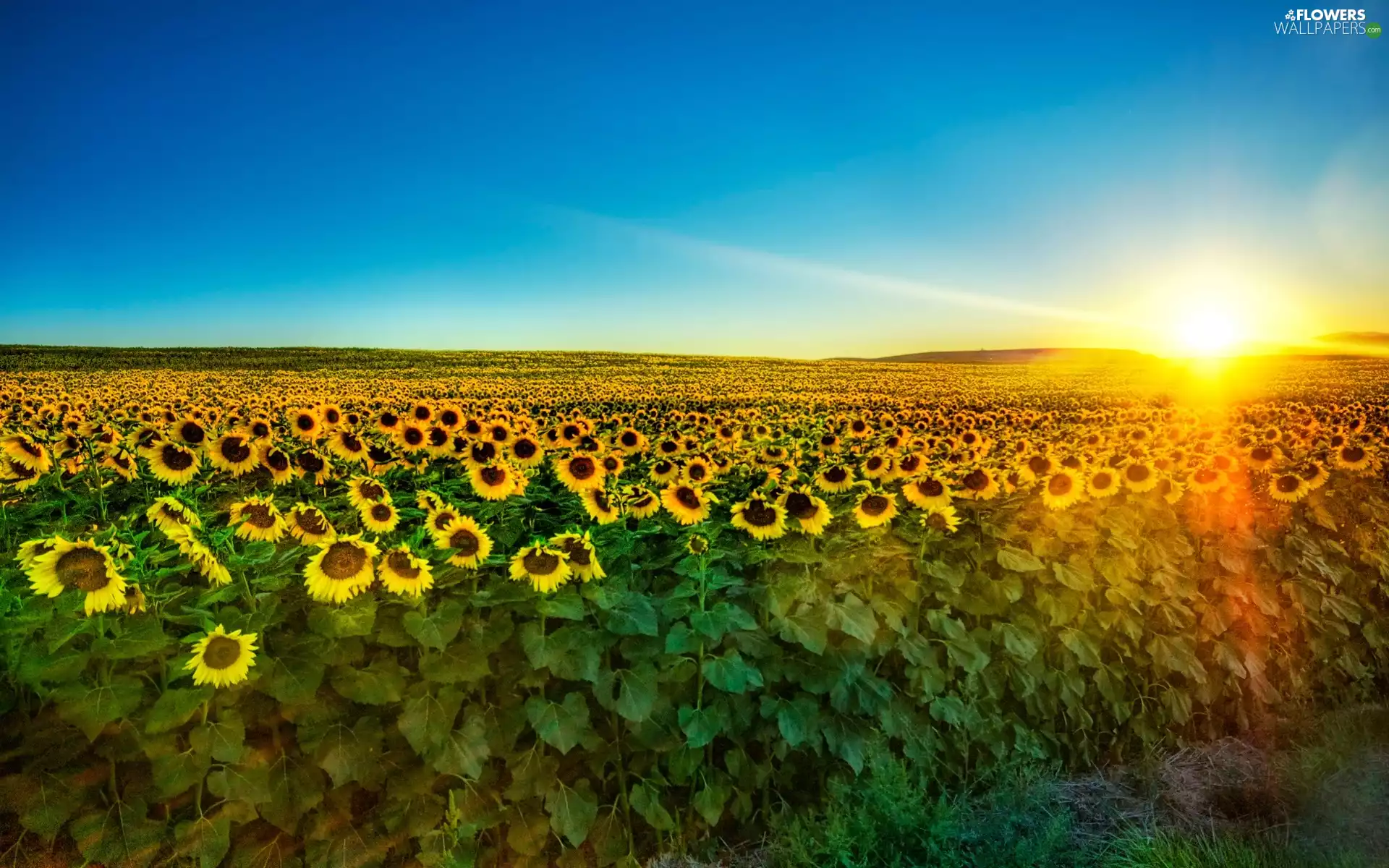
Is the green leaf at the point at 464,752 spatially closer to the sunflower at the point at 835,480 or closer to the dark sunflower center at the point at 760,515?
the dark sunflower center at the point at 760,515

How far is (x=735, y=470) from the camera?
5750 mm

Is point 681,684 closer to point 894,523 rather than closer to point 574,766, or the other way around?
point 574,766

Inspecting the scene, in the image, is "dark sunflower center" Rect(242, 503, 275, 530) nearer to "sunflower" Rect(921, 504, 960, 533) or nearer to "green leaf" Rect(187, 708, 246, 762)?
"green leaf" Rect(187, 708, 246, 762)

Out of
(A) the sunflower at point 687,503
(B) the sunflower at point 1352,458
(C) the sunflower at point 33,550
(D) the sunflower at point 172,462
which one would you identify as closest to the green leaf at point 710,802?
(A) the sunflower at point 687,503

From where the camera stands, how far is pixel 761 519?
3.98 metres

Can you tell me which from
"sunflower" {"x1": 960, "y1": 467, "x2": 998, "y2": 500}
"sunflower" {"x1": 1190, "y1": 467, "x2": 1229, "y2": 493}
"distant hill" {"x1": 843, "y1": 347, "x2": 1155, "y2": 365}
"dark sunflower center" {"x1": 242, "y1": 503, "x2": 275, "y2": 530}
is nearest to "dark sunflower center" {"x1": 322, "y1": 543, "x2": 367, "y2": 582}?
"dark sunflower center" {"x1": 242, "y1": 503, "x2": 275, "y2": 530}

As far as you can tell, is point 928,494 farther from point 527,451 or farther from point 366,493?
point 366,493

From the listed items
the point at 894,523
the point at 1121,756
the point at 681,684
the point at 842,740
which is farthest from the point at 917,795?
the point at 1121,756

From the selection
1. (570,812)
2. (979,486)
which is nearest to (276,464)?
(570,812)

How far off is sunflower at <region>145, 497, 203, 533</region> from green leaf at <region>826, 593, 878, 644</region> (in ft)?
8.11

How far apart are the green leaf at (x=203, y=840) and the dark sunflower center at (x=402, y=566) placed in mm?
1002

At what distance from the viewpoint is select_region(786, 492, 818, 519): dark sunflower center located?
3963 millimetres

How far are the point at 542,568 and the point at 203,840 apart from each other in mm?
1438

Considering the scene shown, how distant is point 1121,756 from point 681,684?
9.73 ft
